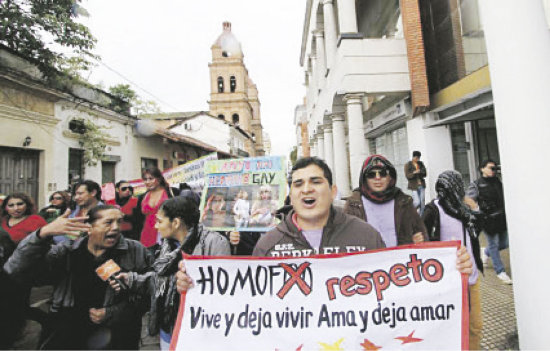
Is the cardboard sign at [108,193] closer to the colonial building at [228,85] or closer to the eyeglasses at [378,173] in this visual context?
the eyeglasses at [378,173]

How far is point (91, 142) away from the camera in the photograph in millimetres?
11203

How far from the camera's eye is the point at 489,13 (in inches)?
90.5

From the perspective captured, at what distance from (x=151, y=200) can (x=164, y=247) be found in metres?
2.29

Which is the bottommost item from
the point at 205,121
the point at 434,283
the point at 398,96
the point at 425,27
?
the point at 434,283

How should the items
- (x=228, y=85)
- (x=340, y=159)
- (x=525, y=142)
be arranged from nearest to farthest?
(x=525, y=142)
(x=340, y=159)
(x=228, y=85)

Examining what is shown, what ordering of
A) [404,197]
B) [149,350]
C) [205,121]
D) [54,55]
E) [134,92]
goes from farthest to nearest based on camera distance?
[205,121], [134,92], [54,55], [149,350], [404,197]

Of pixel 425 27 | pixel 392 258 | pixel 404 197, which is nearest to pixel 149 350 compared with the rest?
pixel 392 258

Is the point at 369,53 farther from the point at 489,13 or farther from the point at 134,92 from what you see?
the point at 134,92

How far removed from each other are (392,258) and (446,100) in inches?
289

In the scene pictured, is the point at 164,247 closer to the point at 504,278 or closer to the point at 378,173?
the point at 378,173

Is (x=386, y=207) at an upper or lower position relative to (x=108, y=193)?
lower

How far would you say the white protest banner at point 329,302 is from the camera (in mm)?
1648

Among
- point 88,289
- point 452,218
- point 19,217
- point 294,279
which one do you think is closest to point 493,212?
point 452,218

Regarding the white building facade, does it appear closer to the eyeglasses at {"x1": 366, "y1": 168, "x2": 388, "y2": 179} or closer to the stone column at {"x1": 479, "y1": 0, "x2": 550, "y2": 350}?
the eyeglasses at {"x1": 366, "y1": 168, "x2": 388, "y2": 179}
